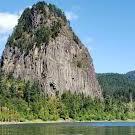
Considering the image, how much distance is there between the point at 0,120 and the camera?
196875 mm

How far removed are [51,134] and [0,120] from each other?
106326 millimetres

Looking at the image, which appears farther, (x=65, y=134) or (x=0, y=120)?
(x=0, y=120)

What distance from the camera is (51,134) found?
93.5 meters

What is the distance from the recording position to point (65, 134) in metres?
92.3

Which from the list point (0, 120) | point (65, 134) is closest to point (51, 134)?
point (65, 134)

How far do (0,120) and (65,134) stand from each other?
108096mm

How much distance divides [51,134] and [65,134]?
2.89 m

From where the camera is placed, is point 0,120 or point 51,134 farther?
point 0,120

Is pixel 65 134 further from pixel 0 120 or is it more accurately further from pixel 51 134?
pixel 0 120
